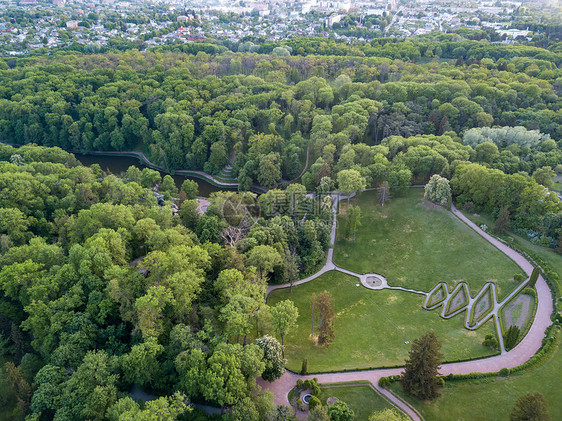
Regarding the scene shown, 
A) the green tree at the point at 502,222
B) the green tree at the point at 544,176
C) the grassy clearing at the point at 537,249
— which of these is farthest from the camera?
the green tree at the point at 544,176

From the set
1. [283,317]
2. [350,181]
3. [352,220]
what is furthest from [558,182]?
[283,317]

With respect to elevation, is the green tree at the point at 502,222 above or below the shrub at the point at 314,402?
above

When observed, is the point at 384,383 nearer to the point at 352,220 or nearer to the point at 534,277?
the point at 534,277

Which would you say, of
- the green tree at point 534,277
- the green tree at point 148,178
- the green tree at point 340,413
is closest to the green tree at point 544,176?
the green tree at point 534,277

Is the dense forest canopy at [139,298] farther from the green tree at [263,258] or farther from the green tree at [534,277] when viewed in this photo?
the green tree at [534,277]

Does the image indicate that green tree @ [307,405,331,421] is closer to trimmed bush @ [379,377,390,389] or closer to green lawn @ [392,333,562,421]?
trimmed bush @ [379,377,390,389]

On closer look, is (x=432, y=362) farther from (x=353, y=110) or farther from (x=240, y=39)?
(x=240, y=39)
